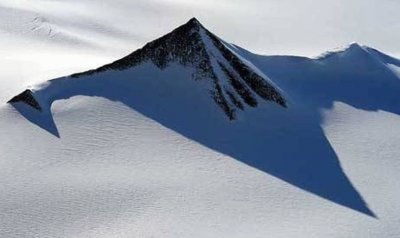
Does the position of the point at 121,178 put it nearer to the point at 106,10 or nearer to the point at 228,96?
the point at 228,96

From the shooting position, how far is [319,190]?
24328mm

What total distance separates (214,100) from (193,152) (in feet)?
11.6

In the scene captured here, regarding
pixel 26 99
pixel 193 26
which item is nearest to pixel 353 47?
pixel 193 26

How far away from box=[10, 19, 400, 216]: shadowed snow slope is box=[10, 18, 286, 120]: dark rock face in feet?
0.14

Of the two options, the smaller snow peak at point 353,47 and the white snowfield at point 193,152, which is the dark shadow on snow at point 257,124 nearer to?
the white snowfield at point 193,152

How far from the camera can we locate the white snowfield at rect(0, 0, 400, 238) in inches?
860

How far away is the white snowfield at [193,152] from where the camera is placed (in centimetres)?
2184

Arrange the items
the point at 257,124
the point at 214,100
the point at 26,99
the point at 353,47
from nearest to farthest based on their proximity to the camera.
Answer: the point at 26,99 → the point at 257,124 → the point at 214,100 → the point at 353,47

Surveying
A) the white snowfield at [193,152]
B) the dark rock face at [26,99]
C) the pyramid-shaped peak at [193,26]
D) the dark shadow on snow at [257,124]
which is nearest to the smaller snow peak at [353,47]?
the white snowfield at [193,152]

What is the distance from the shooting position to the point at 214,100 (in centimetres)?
2834

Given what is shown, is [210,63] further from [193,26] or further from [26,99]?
[26,99]

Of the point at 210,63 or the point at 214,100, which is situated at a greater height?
the point at 210,63

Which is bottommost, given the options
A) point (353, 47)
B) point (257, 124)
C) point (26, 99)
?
point (26, 99)

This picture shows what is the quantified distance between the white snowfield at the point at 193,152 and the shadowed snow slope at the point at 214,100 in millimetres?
74
